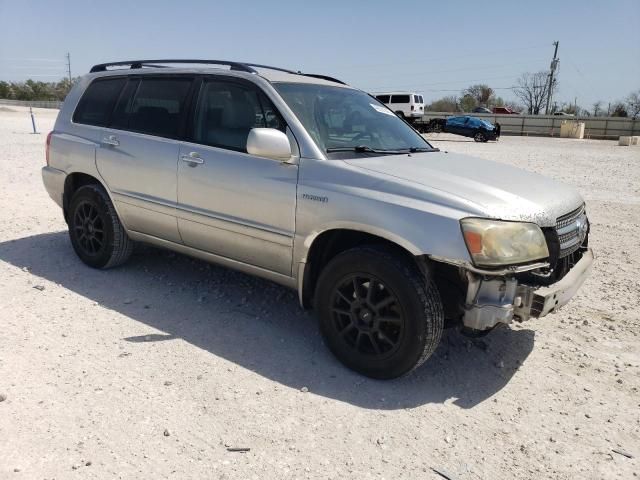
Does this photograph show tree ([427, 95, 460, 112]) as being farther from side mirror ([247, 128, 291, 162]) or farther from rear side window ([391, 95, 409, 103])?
side mirror ([247, 128, 291, 162])

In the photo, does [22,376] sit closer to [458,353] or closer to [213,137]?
[213,137]

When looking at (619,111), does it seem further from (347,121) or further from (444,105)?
(347,121)

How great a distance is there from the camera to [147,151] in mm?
4262

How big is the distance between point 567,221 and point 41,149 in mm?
16016

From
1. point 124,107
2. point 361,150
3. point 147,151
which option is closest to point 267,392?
point 361,150

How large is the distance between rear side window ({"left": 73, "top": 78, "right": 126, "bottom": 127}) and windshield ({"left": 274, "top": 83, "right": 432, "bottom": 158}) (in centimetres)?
194

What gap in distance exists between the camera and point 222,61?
13.5ft

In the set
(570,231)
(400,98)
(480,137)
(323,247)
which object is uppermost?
(400,98)

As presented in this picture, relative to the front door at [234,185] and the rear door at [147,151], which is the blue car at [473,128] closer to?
the rear door at [147,151]

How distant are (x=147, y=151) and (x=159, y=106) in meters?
0.42

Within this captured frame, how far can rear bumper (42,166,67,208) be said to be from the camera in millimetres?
5086

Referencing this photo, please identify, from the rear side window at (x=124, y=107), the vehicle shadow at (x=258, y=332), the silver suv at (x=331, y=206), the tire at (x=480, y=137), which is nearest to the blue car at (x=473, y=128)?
the tire at (x=480, y=137)

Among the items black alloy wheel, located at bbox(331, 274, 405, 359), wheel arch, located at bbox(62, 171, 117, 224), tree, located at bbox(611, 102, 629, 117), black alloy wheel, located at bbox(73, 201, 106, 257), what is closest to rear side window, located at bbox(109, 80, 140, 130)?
wheel arch, located at bbox(62, 171, 117, 224)

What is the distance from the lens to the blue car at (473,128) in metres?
31.3
